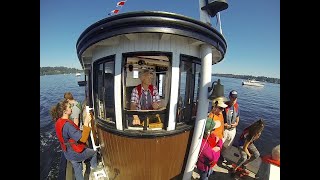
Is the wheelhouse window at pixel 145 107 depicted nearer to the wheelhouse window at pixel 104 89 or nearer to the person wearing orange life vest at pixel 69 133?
the wheelhouse window at pixel 104 89

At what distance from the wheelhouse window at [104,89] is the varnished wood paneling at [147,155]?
0.27 m

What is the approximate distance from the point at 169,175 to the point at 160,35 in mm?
1795

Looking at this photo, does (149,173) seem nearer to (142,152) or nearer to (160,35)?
(142,152)

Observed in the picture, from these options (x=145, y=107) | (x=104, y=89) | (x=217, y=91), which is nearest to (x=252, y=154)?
(x=217, y=91)

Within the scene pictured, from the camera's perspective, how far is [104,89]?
8.80ft

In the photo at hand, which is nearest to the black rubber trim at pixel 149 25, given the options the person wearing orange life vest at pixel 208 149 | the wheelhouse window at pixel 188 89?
the wheelhouse window at pixel 188 89

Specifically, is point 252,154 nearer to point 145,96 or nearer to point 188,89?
point 188,89

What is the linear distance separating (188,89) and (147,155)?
0.98 m

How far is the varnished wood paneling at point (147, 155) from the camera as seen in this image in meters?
2.44

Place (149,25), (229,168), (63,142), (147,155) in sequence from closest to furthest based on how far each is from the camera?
1. (149,25)
2. (147,155)
3. (63,142)
4. (229,168)

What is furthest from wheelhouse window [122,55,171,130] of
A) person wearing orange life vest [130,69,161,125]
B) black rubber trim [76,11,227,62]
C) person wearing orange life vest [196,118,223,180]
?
person wearing orange life vest [196,118,223,180]

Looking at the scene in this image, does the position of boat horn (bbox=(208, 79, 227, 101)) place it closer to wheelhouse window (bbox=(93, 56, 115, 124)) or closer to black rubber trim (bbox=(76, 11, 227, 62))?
black rubber trim (bbox=(76, 11, 227, 62))
